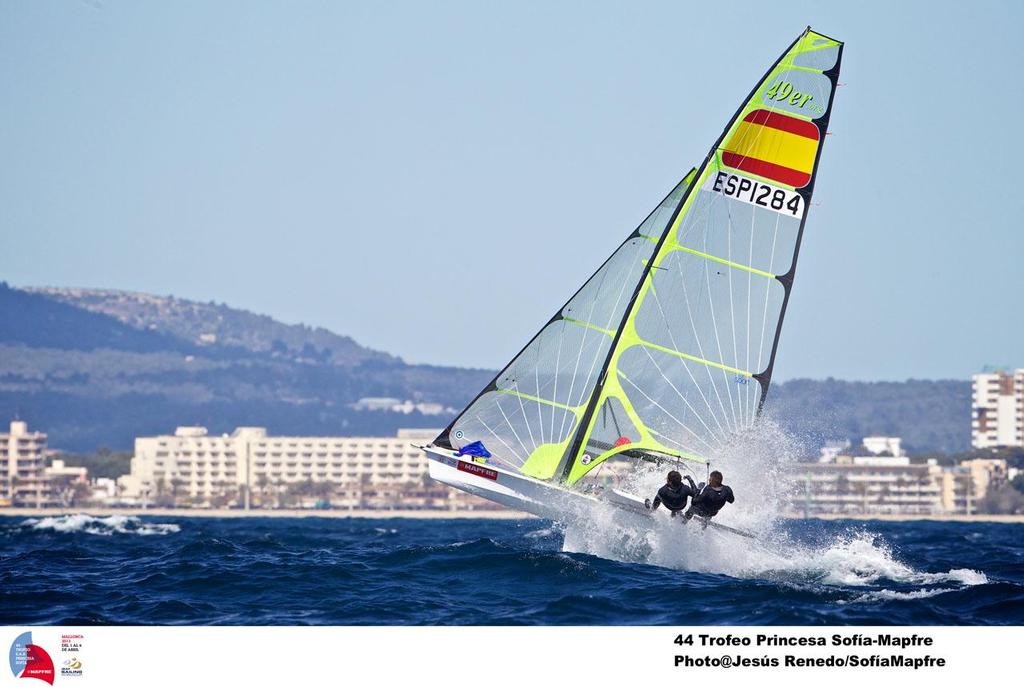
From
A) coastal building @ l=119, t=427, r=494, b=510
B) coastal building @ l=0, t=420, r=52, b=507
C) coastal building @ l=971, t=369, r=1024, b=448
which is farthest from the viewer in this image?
coastal building @ l=971, t=369, r=1024, b=448

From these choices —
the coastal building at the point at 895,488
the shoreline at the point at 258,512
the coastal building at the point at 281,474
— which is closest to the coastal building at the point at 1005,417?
the coastal building at the point at 895,488

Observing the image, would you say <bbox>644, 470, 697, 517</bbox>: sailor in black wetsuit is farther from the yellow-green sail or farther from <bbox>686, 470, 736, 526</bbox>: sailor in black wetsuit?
the yellow-green sail

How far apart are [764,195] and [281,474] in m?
140

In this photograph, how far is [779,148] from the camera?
2414 cm

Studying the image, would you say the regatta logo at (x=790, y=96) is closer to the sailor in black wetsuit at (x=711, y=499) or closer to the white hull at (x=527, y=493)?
the sailor in black wetsuit at (x=711, y=499)

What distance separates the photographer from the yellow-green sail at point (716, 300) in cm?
2408

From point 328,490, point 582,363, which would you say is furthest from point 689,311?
point 328,490

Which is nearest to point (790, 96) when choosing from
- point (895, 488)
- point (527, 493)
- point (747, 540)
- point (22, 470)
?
point (747, 540)

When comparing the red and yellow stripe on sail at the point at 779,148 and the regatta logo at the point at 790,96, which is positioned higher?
the regatta logo at the point at 790,96

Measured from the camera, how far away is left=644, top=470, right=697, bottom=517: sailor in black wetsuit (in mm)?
22031
